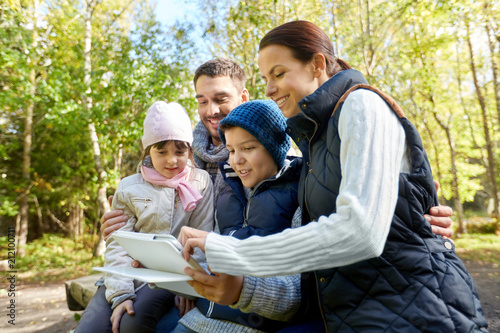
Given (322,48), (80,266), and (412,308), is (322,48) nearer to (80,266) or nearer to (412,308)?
(412,308)

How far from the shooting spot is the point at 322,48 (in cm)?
177

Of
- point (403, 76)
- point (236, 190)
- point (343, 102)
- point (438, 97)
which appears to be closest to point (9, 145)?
point (236, 190)

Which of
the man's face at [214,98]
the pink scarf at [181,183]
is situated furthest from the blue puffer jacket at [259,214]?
the man's face at [214,98]

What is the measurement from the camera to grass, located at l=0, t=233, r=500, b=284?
34.6 ft

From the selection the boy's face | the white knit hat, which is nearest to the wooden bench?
the white knit hat

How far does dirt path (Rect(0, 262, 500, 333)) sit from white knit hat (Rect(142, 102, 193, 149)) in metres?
4.82

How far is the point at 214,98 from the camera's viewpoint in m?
2.73

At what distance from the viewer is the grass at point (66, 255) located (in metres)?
10.5

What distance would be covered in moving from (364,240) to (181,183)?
1503 mm

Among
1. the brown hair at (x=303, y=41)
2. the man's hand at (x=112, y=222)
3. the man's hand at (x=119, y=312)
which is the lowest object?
the man's hand at (x=119, y=312)

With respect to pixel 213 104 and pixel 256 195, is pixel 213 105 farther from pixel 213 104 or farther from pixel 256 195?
pixel 256 195

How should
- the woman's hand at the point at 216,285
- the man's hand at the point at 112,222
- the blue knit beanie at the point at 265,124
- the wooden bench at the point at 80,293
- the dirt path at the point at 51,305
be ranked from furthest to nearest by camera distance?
the dirt path at the point at 51,305 < the wooden bench at the point at 80,293 < the man's hand at the point at 112,222 < the blue knit beanie at the point at 265,124 < the woman's hand at the point at 216,285

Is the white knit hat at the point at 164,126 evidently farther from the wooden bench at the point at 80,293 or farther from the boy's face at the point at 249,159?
the wooden bench at the point at 80,293

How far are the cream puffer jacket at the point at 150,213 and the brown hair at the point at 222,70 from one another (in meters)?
0.86
